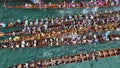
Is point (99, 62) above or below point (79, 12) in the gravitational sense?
below

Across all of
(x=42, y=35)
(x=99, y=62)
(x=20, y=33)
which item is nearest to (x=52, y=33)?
(x=42, y=35)

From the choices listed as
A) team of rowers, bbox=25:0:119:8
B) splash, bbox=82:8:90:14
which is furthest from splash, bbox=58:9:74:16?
splash, bbox=82:8:90:14

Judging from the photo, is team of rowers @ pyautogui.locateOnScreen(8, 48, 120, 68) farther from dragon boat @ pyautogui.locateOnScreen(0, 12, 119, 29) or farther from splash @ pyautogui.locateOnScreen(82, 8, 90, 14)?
splash @ pyautogui.locateOnScreen(82, 8, 90, 14)

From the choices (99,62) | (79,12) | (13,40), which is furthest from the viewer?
(79,12)

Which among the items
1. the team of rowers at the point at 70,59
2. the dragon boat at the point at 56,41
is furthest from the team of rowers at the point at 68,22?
the team of rowers at the point at 70,59

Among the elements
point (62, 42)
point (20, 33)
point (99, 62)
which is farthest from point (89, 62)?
point (20, 33)

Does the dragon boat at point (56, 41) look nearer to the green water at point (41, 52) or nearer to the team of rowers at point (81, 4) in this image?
the green water at point (41, 52)

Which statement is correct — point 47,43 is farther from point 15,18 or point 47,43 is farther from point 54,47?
point 15,18

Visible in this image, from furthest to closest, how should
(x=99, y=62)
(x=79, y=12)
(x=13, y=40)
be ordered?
(x=79, y=12) → (x=13, y=40) → (x=99, y=62)

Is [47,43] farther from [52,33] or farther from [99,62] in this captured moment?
[99,62]

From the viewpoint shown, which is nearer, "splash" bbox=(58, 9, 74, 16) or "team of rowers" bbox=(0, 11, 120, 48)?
"team of rowers" bbox=(0, 11, 120, 48)

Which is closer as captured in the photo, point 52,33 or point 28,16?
point 52,33
